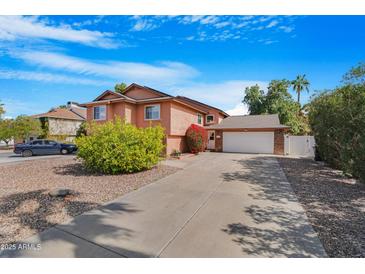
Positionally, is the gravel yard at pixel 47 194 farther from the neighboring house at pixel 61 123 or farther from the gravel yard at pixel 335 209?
the neighboring house at pixel 61 123

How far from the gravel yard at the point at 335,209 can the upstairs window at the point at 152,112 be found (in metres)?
10.2

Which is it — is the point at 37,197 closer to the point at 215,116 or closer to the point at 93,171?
the point at 93,171

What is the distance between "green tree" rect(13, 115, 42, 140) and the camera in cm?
2541

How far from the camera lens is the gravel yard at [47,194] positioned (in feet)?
13.5

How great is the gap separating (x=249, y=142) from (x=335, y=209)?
568 inches

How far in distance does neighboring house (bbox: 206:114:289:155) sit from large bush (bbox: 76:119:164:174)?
1204 cm

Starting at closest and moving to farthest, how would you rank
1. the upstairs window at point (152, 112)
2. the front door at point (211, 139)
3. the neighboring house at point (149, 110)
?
the neighboring house at point (149, 110) < the upstairs window at point (152, 112) < the front door at point (211, 139)

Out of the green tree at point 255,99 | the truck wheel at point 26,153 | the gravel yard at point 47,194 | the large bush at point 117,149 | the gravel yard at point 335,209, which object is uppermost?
the green tree at point 255,99

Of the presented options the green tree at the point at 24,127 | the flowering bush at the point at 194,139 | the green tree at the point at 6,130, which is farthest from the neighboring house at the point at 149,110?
the green tree at the point at 6,130

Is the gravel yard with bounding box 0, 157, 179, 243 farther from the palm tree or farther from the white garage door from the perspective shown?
the palm tree

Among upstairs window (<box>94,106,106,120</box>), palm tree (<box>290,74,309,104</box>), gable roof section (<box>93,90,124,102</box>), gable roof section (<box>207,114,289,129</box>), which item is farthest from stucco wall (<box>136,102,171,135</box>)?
palm tree (<box>290,74,309,104</box>)

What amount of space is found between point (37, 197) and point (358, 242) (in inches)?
300

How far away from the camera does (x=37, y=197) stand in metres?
5.71

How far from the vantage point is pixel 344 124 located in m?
8.40
